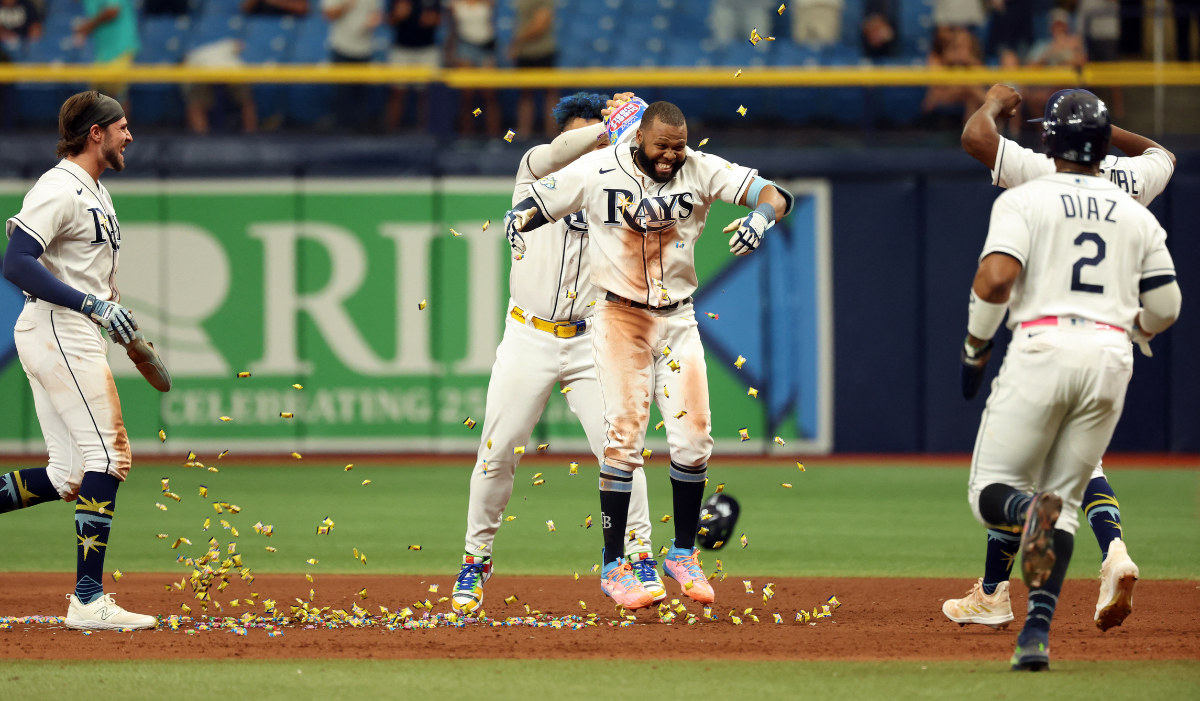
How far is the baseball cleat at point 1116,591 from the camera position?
4.82 metres

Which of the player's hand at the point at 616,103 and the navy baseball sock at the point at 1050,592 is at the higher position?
the player's hand at the point at 616,103

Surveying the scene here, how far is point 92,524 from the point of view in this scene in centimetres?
538

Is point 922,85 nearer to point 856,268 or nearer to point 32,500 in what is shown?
point 856,268

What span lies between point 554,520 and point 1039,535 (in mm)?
5331

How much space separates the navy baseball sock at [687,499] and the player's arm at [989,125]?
68.1 inches

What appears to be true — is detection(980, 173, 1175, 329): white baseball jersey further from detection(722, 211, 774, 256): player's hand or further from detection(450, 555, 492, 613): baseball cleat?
detection(450, 555, 492, 613): baseball cleat

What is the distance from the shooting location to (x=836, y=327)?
1356cm

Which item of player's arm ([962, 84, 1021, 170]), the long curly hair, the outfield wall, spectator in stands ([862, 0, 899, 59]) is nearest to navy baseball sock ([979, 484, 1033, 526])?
player's arm ([962, 84, 1021, 170])

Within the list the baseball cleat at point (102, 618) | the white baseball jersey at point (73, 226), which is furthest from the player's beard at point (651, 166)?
the baseball cleat at point (102, 618)

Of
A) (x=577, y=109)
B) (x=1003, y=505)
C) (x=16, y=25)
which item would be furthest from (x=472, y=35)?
(x=1003, y=505)

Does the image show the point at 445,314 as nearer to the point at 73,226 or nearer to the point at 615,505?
the point at 615,505

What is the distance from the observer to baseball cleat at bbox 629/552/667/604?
5707 millimetres

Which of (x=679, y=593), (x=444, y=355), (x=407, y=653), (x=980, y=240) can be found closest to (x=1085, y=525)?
(x=679, y=593)

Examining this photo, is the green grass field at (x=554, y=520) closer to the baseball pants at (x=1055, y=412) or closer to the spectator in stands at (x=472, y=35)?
the baseball pants at (x=1055, y=412)
